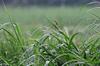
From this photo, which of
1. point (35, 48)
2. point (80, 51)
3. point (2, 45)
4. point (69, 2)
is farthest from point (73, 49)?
point (69, 2)

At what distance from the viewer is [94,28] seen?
194cm

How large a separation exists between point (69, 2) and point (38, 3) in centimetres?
138

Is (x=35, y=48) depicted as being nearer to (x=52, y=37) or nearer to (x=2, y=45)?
(x=52, y=37)

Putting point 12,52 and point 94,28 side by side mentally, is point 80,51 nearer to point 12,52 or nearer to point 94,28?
point 94,28

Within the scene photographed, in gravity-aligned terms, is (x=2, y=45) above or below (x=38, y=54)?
below

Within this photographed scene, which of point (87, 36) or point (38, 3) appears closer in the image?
point (87, 36)

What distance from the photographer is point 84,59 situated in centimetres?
168

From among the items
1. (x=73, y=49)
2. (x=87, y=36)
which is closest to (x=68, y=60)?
(x=73, y=49)

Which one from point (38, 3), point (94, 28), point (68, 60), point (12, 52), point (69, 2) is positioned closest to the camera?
point (68, 60)

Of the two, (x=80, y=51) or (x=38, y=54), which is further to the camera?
(x=80, y=51)

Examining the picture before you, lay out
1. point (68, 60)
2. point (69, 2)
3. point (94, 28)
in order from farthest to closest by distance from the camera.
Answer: point (69, 2)
point (94, 28)
point (68, 60)

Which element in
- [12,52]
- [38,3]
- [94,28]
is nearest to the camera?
[94,28]

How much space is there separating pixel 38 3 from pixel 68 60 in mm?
7485

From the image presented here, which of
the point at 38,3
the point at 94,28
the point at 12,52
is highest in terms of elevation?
the point at 94,28
